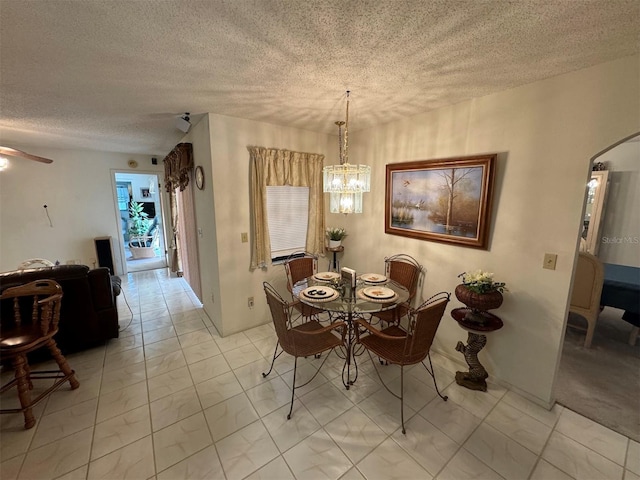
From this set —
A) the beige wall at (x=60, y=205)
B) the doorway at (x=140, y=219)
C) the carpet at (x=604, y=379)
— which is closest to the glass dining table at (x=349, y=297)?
the carpet at (x=604, y=379)

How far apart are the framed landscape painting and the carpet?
1.41 m

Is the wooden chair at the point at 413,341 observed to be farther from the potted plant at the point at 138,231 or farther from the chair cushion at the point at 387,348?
the potted plant at the point at 138,231

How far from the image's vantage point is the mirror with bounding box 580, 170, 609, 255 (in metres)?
3.61

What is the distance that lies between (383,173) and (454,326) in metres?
1.86

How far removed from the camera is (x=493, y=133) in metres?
2.14

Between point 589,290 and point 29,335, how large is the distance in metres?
5.15

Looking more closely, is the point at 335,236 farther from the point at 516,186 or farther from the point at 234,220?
the point at 516,186

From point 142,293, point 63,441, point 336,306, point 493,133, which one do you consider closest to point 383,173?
point 493,133

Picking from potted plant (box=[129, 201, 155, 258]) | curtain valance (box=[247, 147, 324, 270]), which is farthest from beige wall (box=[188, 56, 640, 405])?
potted plant (box=[129, 201, 155, 258])

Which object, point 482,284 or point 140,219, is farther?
point 140,219

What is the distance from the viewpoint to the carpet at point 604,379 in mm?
1914

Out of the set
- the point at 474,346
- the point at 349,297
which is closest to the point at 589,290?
the point at 474,346

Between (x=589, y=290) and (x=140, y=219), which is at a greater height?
(x=140, y=219)

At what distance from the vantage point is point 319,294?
2232 millimetres
